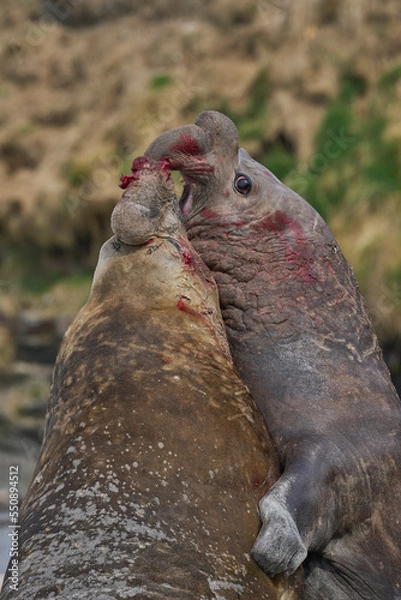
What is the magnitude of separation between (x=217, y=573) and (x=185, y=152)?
1.69m

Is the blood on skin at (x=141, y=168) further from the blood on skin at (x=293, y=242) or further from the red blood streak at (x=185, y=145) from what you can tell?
the blood on skin at (x=293, y=242)

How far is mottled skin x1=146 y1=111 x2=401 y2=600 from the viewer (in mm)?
3828

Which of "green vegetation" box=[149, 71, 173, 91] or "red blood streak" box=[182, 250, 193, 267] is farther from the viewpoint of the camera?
"green vegetation" box=[149, 71, 173, 91]

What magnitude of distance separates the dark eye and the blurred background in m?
10.5

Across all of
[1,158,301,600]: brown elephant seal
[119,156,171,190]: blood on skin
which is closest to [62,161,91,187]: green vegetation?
[119,156,171,190]: blood on skin

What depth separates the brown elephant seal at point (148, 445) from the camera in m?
3.36

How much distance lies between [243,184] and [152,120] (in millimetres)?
20191

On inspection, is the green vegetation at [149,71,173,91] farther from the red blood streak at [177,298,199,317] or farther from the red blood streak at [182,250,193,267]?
the red blood streak at [177,298,199,317]

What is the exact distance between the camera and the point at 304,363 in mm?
4219

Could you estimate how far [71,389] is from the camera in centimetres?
391

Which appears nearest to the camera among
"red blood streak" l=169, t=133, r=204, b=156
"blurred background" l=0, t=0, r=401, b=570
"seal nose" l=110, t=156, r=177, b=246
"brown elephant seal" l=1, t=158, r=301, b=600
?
"brown elephant seal" l=1, t=158, r=301, b=600

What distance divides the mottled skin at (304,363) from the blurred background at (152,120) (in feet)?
34.4

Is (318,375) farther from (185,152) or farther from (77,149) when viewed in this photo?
(77,149)

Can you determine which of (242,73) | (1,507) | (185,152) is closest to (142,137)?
(242,73)
